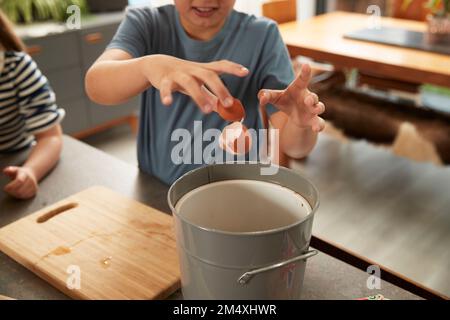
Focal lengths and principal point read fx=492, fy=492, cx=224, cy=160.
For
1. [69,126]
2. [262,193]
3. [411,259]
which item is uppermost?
[262,193]

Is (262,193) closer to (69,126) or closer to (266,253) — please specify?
(266,253)

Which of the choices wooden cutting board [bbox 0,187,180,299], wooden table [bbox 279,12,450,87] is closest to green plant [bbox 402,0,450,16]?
wooden table [bbox 279,12,450,87]

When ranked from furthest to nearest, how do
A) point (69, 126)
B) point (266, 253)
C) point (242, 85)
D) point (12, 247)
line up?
1. point (69, 126)
2. point (242, 85)
3. point (12, 247)
4. point (266, 253)

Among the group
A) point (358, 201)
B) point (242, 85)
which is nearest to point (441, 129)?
point (358, 201)

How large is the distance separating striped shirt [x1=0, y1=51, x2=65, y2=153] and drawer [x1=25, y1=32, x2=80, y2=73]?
1214mm

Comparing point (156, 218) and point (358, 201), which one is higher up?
point (156, 218)

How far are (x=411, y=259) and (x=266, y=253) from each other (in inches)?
59.7

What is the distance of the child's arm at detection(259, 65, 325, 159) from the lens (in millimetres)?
599

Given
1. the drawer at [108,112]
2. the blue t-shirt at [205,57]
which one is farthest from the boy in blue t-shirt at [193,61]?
the drawer at [108,112]

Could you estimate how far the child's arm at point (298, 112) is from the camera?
0.60m

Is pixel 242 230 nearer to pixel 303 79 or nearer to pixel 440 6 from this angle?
pixel 303 79

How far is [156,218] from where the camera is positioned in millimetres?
791

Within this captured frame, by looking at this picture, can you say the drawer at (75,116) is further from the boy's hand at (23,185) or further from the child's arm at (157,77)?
the child's arm at (157,77)

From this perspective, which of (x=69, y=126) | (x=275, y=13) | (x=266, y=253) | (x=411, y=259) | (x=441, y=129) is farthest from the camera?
(x=69, y=126)
